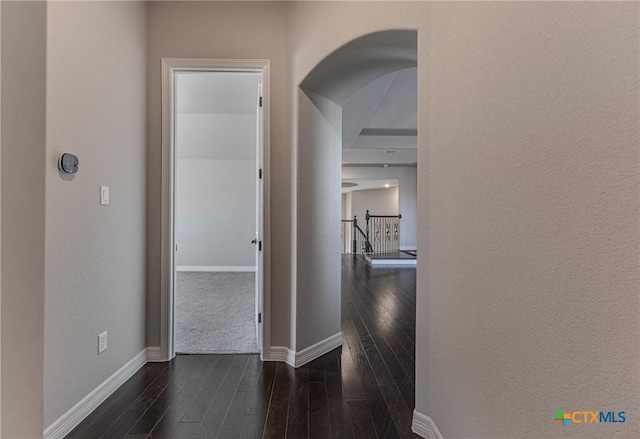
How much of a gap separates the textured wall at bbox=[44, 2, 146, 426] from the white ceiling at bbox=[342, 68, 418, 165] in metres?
2.03

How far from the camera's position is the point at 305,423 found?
1654mm

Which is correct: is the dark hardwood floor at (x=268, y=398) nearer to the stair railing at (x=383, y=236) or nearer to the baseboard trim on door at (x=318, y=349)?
the baseboard trim on door at (x=318, y=349)

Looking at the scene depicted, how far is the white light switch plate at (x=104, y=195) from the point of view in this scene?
1.87 m

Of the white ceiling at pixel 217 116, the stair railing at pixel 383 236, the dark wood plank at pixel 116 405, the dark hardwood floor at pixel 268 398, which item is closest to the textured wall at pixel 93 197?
the dark wood plank at pixel 116 405

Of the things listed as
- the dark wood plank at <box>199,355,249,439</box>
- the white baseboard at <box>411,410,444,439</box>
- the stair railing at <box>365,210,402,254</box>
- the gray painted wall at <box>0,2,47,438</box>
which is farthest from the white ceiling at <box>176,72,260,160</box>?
the stair railing at <box>365,210,402,254</box>

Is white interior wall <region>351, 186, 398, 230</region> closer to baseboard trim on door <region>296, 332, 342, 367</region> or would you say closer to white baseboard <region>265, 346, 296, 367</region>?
baseboard trim on door <region>296, 332, 342, 367</region>

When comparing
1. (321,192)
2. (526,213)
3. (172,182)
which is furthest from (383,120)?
(526,213)

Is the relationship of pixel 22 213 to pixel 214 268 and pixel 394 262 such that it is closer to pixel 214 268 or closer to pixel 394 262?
pixel 214 268

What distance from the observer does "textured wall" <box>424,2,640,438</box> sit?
683 millimetres

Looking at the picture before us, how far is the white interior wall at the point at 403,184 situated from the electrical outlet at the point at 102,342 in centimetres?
796

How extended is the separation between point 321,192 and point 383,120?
146 inches

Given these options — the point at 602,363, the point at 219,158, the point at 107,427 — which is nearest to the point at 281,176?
the point at 107,427

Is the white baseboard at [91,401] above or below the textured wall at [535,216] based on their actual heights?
below

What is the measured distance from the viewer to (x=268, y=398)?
189 cm
